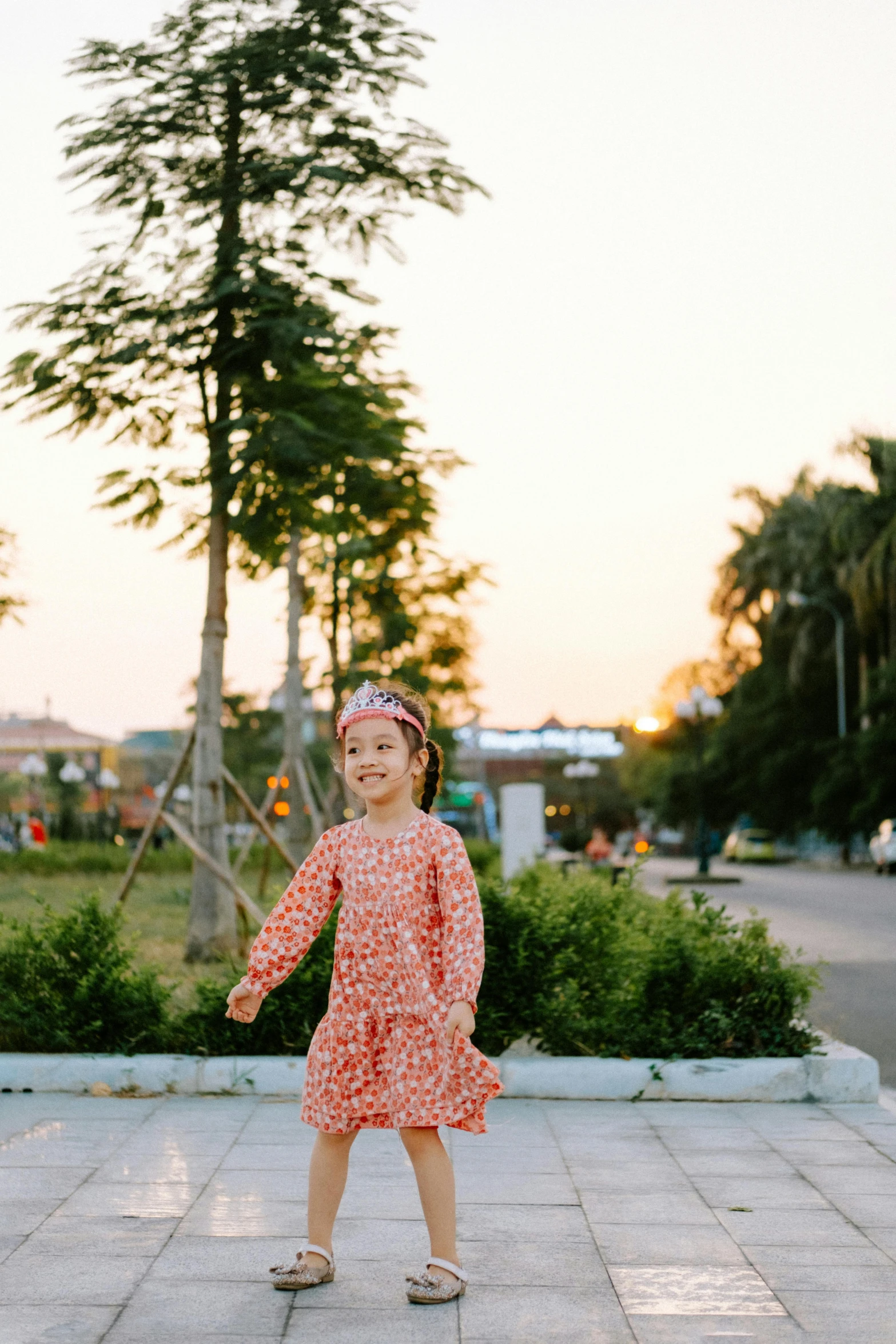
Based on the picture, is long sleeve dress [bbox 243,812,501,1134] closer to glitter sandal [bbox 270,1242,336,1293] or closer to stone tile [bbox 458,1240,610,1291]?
glitter sandal [bbox 270,1242,336,1293]

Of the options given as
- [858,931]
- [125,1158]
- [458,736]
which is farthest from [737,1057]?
[458,736]

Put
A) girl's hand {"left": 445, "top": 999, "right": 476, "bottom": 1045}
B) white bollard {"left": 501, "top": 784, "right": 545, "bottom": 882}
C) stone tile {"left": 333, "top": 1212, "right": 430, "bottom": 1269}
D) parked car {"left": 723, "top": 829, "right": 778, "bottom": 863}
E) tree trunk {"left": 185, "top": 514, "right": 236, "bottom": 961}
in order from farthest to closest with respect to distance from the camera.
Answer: parked car {"left": 723, "top": 829, "right": 778, "bottom": 863}
white bollard {"left": 501, "top": 784, "right": 545, "bottom": 882}
tree trunk {"left": 185, "top": 514, "right": 236, "bottom": 961}
stone tile {"left": 333, "top": 1212, "right": 430, "bottom": 1269}
girl's hand {"left": 445, "top": 999, "right": 476, "bottom": 1045}

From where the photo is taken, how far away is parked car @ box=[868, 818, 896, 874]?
38.3 metres

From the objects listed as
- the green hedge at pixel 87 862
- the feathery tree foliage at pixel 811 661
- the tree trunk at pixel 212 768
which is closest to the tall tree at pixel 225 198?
the tree trunk at pixel 212 768

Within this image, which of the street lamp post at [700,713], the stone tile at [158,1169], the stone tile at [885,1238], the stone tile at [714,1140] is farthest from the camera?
the street lamp post at [700,713]

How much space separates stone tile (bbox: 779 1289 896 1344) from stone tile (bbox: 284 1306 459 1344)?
0.88 metres

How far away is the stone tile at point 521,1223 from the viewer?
14.8 ft

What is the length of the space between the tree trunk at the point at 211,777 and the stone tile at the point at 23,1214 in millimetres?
7195

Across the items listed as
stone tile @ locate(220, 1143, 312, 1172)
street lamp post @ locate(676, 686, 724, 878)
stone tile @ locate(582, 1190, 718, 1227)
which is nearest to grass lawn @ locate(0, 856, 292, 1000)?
stone tile @ locate(220, 1143, 312, 1172)

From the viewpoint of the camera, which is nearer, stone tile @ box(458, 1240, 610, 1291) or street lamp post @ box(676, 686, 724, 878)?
stone tile @ box(458, 1240, 610, 1291)

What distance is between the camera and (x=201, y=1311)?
3.75m

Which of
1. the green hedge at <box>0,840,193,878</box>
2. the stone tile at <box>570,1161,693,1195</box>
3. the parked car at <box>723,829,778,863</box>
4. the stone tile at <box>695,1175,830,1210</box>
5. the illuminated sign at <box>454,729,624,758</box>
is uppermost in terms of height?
the illuminated sign at <box>454,729,624,758</box>

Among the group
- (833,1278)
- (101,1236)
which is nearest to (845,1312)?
(833,1278)

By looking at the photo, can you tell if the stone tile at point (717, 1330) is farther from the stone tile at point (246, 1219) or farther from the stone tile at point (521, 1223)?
the stone tile at point (246, 1219)
